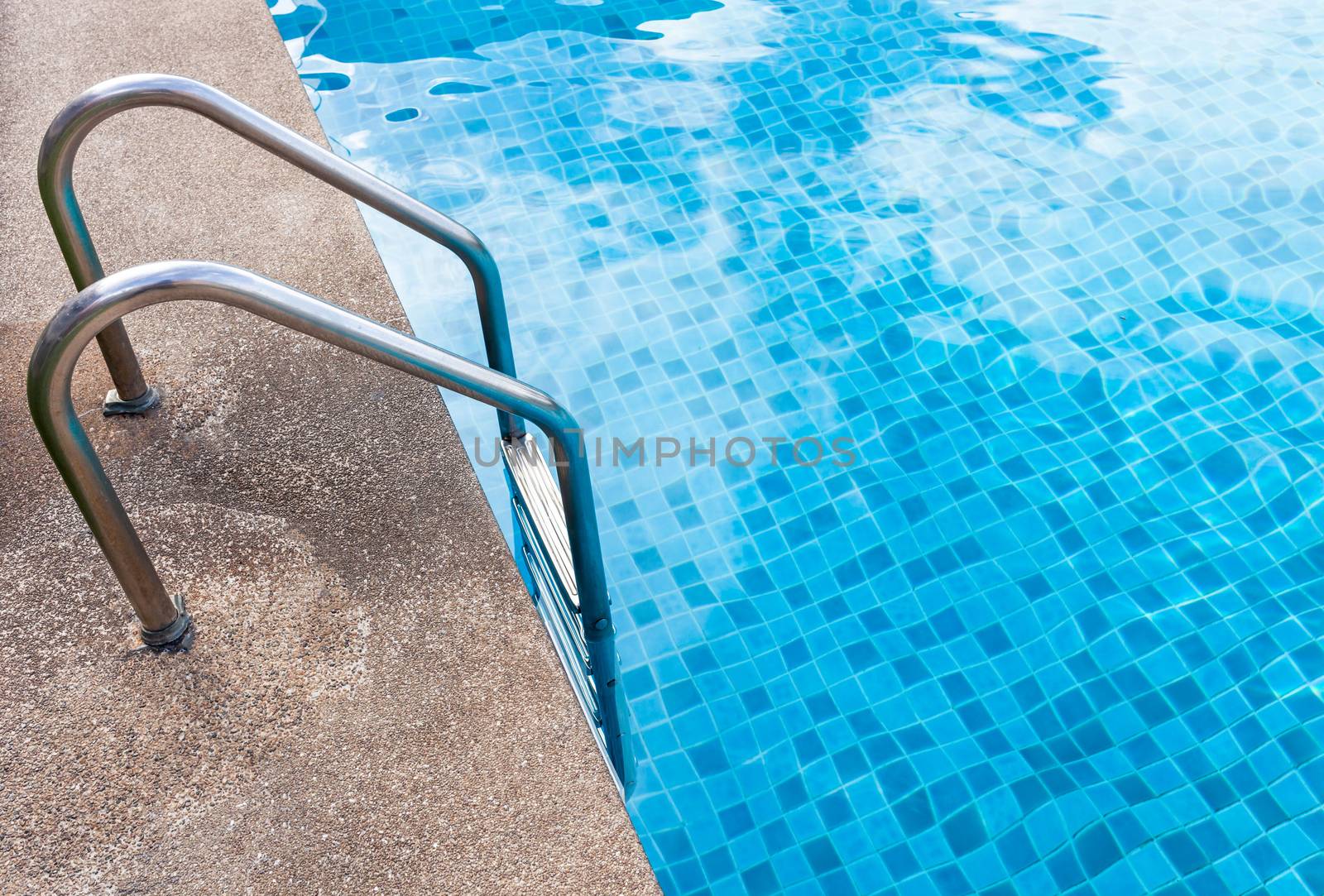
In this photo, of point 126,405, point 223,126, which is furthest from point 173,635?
point 223,126

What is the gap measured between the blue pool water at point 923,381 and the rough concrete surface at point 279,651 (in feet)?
2.64

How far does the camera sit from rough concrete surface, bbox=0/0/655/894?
69.1 inches

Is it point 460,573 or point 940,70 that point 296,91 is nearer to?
point 460,573

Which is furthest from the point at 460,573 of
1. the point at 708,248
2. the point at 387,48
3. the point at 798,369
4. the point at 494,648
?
the point at 387,48

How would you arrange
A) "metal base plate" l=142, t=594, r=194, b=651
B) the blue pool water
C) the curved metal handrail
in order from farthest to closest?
the blue pool water, "metal base plate" l=142, t=594, r=194, b=651, the curved metal handrail

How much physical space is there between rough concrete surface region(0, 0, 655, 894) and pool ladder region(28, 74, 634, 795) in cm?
12

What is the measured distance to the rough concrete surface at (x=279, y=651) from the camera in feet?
5.76

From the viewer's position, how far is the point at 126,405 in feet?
7.97

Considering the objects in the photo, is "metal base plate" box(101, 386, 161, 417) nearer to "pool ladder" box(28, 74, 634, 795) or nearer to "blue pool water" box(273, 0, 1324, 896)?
"pool ladder" box(28, 74, 634, 795)

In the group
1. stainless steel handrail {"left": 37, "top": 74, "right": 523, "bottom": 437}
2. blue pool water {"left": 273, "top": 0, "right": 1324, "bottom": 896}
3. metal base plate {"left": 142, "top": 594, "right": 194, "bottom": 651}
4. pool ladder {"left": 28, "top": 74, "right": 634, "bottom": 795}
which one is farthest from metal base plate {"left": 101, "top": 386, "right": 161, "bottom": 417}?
blue pool water {"left": 273, "top": 0, "right": 1324, "bottom": 896}

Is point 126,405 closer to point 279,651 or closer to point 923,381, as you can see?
point 279,651

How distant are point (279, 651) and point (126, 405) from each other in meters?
0.84

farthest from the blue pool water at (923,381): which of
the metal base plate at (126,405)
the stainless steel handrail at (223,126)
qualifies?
the stainless steel handrail at (223,126)

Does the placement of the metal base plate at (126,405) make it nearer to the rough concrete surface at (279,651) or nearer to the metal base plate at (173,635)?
the rough concrete surface at (279,651)
